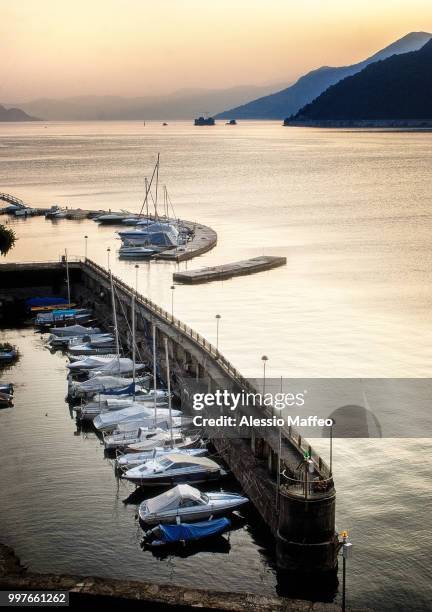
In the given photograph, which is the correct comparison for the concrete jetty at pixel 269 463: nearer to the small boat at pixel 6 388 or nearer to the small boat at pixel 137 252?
the small boat at pixel 6 388

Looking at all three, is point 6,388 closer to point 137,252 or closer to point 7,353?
point 7,353

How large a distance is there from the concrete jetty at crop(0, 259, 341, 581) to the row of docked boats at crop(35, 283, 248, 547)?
115 cm

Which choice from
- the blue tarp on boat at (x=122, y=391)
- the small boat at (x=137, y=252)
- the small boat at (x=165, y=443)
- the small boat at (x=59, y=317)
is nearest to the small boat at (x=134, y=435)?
the small boat at (x=165, y=443)

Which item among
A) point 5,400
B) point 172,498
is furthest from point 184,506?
point 5,400

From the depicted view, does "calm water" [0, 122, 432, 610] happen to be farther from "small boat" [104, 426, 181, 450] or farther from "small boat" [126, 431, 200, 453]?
"small boat" [126, 431, 200, 453]

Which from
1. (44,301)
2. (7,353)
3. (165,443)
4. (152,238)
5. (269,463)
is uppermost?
(152,238)

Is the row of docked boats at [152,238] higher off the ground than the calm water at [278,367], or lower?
higher

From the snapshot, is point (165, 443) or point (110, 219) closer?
point (165, 443)

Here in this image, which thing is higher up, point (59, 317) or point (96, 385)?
point (96, 385)

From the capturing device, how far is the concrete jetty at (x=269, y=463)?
2692cm

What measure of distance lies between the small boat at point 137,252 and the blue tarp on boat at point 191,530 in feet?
202

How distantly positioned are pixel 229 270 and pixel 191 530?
51.3 m

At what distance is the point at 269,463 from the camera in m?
33.2

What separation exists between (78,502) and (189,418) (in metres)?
8.55
